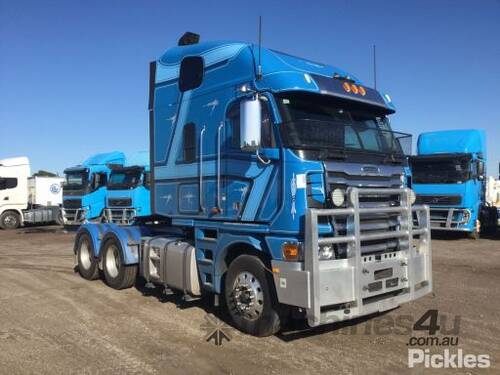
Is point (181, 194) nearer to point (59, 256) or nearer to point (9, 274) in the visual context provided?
point (9, 274)

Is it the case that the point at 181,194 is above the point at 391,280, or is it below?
above

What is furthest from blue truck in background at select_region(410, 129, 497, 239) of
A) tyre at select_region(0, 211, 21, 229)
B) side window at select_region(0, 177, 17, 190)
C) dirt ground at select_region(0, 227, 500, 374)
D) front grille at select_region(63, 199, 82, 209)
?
tyre at select_region(0, 211, 21, 229)

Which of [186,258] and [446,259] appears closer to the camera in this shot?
[186,258]

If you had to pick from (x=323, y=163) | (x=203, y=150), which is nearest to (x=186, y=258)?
(x=203, y=150)

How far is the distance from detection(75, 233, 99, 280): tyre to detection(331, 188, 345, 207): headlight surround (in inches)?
223

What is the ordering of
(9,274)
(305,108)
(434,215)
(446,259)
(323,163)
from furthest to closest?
(434,215) → (446,259) → (9,274) → (305,108) → (323,163)

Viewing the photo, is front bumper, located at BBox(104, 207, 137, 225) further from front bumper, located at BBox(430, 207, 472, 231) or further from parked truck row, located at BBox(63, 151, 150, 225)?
front bumper, located at BBox(430, 207, 472, 231)

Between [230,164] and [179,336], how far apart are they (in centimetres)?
223

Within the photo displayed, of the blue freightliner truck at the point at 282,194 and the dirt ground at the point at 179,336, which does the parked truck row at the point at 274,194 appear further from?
the dirt ground at the point at 179,336

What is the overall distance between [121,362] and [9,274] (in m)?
6.63

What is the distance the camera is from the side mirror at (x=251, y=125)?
18.0 feet

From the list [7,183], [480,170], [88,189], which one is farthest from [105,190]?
[480,170]

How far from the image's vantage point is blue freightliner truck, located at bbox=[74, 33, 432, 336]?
5.31 m

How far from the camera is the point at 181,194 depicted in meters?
7.41
